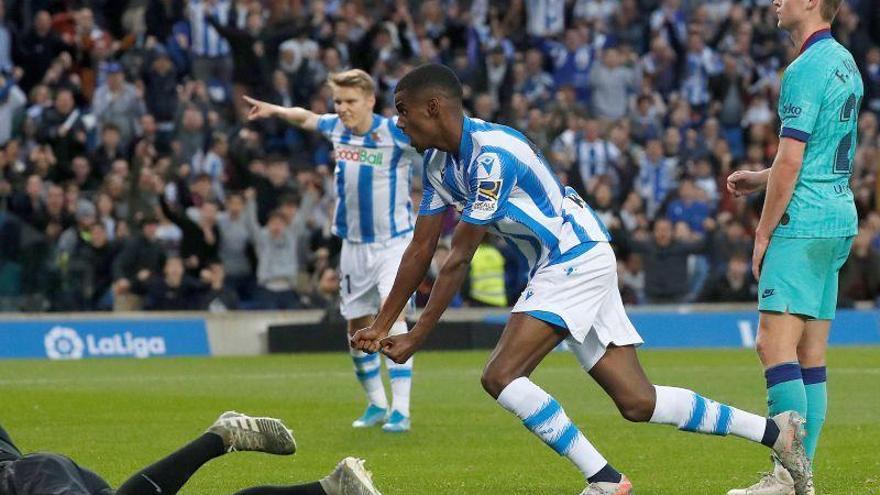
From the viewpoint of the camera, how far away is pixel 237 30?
25906mm

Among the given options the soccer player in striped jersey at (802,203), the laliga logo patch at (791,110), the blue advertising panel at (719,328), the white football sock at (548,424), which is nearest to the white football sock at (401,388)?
the soccer player in striped jersey at (802,203)

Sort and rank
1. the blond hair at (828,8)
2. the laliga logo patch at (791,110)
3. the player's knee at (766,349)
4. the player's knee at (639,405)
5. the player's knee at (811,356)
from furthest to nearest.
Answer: the player's knee at (811,356) → the player's knee at (766,349) → the blond hair at (828,8) → the laliga logo patch at (791,110) → the player's knee at (639,405)

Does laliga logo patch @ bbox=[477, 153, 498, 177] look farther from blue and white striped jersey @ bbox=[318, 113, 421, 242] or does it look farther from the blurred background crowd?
the blurred background crowd

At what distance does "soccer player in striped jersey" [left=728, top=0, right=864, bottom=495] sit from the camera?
8.42 metres

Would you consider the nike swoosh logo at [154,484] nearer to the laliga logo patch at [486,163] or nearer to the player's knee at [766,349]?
the laliga logo patch at [486,163]

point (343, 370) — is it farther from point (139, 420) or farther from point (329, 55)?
point (329, 55)

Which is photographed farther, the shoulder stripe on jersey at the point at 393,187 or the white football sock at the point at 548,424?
the shoulder stripe on jersey at the point at 393,187

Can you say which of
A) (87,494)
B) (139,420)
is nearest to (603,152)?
(139,420)

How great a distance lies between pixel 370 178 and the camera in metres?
13.1

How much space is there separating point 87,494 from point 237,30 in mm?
19545

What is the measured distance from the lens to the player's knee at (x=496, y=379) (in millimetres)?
8031

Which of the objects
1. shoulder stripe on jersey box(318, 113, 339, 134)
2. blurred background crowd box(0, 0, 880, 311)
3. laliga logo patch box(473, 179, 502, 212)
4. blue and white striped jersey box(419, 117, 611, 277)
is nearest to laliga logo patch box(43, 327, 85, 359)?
blurred background crowd box(0, 0, 880, 311)

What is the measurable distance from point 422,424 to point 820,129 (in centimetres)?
548

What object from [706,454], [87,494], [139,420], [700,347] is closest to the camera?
[87,494]
